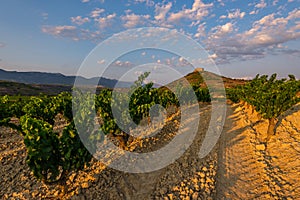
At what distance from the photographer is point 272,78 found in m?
23.4

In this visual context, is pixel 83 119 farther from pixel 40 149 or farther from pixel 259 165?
pixel 259 165

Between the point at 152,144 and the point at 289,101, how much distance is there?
11.5 metres

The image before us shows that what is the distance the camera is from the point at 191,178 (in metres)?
11.0

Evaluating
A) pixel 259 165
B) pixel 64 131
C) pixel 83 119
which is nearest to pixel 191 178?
pixel 259 165

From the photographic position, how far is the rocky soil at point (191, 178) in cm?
1002

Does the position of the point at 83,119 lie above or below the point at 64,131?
above

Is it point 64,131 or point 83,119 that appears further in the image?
point 83,119

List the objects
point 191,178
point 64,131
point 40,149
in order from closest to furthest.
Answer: point 40,149
point 64,131
point 191,178

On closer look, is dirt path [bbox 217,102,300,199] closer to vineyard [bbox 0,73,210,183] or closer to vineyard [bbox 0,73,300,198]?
vineyard [bbox 0,73,300,198]

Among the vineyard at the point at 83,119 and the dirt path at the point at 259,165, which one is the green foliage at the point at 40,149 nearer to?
the vineyard at the point at 83,119

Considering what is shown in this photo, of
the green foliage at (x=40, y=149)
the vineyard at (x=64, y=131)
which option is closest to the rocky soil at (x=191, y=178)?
the vineyard at (x=64, y=131)

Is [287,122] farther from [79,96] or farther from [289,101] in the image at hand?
[79,96]

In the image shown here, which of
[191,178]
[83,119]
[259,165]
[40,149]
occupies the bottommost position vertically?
[191,178]

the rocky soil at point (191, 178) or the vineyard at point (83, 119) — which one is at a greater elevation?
the vineyard at point (83, 119)
